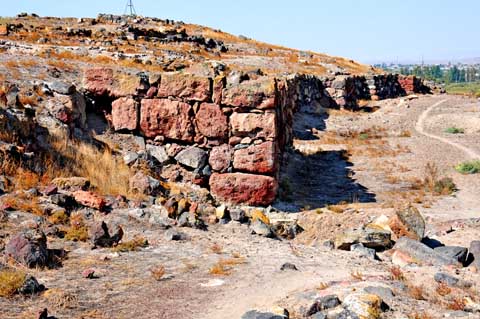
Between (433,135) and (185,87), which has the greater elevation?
(185,87)

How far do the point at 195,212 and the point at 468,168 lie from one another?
11.1m

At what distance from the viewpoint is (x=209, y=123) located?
10.9 meters

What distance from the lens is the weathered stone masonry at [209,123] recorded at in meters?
10.5

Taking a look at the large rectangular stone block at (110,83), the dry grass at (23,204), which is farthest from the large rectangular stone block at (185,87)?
the dry grass at (23,204)

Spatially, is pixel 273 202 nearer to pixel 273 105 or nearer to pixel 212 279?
pixel 273 105

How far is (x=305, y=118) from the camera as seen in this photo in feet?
89.8

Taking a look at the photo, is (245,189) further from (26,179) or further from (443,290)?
(443,290)

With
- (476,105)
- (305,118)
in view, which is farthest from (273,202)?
(476,105)

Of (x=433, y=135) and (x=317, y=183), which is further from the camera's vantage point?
(x=433, y=135)

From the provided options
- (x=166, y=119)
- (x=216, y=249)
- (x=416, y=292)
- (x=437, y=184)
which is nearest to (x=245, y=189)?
(x=166, y=119)

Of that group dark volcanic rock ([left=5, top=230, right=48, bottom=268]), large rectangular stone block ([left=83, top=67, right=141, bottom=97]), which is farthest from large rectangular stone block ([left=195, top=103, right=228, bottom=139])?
dark volcanic rock ([left=5, top=230, right=48, bottom=268])

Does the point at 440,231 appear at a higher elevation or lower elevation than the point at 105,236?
lower

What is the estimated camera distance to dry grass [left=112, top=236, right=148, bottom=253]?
22.7 feet

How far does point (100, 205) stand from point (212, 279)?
9.79 feet
